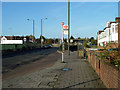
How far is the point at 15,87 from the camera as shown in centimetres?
653

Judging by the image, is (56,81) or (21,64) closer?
(56,81)

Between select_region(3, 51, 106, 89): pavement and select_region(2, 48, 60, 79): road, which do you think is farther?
select_region(2, 48, 60, 79): road

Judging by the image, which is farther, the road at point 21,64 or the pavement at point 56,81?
the road at point 21,64

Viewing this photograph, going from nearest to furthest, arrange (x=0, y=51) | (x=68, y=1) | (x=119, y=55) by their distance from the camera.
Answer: (x=119, y=55) < (x=68, y=1) < (x=0, y=51)

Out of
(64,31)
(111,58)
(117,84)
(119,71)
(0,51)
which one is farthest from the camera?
(0,51)

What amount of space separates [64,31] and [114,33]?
2348cm

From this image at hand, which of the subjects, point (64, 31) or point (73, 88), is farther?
point (64, 31)

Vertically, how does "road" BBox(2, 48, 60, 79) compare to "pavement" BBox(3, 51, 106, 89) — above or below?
below

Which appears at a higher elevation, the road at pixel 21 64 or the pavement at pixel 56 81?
the pavement at pixel 56 81

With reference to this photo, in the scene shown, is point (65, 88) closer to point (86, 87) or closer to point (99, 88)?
point (86, 87)

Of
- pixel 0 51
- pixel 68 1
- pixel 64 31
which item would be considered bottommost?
pixel 0 51

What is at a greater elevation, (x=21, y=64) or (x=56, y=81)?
(x=56, y=81)

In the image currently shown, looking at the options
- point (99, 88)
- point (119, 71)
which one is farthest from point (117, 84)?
point (99, 88)

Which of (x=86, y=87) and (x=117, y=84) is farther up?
(x=117, y=84)
